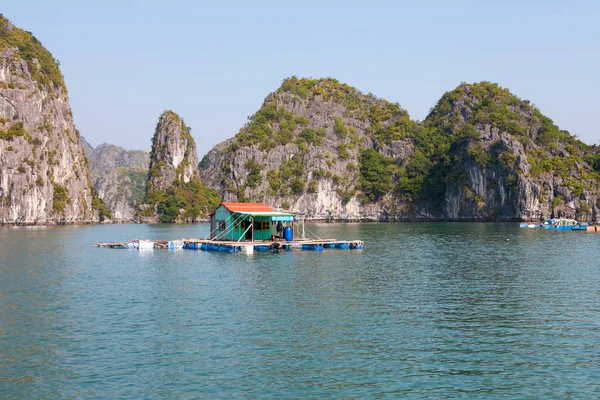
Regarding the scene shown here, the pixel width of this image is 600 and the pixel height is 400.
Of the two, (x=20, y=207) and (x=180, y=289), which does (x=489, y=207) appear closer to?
(x=20, y=207)

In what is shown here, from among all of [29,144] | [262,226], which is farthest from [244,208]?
[29,144]

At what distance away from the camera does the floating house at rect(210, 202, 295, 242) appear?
71.5m

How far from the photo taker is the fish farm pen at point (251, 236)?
69438mm

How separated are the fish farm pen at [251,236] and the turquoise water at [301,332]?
1535 centimetres

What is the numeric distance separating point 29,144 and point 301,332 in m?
167

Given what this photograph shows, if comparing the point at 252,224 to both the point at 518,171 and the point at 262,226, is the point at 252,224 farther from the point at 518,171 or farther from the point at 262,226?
the point at 518,171

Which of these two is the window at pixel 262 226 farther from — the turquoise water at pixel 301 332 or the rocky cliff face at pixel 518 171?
the rocky cliff face at pixel 518 171

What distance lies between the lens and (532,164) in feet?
540

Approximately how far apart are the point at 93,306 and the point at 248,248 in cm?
3218

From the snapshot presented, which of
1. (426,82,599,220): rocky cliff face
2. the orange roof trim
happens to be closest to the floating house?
the orange roof trim

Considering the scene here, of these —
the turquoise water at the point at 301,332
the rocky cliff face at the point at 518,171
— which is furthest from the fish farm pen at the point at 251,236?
the rocky cliff face at the point at 518,171

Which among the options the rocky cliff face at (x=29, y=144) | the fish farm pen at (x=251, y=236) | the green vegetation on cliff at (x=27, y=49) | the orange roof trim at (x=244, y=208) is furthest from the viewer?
the green vegetation on cliff at (x=27, y=49)

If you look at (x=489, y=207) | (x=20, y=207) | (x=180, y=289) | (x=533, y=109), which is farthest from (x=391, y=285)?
(x=533, y=109)

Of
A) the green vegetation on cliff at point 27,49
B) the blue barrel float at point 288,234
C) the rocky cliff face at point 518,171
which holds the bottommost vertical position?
the blue barrel float at point 288,234
